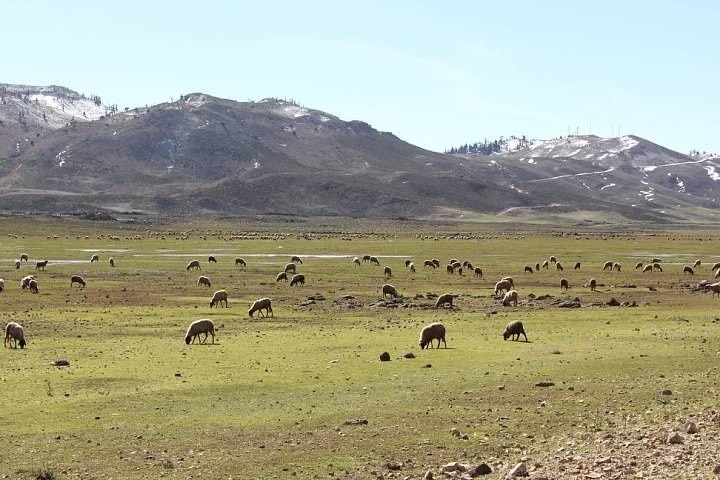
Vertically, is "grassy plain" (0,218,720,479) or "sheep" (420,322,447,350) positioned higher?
"sheep" (420,322,447,350)

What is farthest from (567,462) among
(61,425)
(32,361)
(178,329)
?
(178,329)

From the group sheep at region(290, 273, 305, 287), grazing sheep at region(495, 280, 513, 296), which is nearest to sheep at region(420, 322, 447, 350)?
grazing sheep at region(495, 280, 513, 296)

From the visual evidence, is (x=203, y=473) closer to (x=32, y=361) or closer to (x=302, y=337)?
(x=32, y=361)

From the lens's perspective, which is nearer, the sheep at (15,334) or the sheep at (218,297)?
the sheep at (15,334)

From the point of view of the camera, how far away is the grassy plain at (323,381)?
19.1 meters

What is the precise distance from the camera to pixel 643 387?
2594cm

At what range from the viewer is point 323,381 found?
27469mm

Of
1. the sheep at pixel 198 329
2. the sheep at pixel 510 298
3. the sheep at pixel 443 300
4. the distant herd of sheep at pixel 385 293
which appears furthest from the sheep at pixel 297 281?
the sheep at pixel 198 329

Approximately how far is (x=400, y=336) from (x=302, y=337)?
4.36 meters

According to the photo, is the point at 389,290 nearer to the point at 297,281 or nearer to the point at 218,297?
the point at 218,297

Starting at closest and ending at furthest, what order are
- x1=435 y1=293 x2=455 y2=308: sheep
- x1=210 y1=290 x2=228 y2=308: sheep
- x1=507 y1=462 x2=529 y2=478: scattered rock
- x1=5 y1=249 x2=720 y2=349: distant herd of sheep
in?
1. x1=507 y1=462 x2=529 y2=478: scattered rock
2. x1=5 y1=249 x2=720 y2=349: distant herd of sheep
3. x1=435 y1=293 x2=455 y2=308: sheep
4. x1=210 y1=290 x2=228 y2=308: sheep

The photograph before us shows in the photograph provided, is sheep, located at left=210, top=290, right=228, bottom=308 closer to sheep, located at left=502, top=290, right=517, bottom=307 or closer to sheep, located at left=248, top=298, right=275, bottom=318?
sheep, located at left=248, top=298, right=275, bottom=318

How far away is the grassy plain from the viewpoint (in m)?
19.1

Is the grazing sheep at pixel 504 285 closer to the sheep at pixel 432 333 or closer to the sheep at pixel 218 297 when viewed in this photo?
the sheep at pixel 218 297
